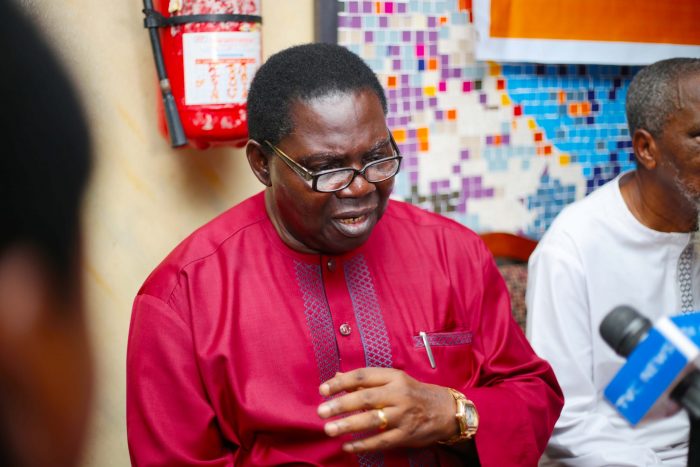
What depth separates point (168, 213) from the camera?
2393 millimetres

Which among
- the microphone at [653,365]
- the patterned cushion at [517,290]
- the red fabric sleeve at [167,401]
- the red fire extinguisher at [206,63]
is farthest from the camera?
the patterned cushion at [517,290]

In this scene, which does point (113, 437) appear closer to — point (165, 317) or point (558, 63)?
→ point (165, 317)

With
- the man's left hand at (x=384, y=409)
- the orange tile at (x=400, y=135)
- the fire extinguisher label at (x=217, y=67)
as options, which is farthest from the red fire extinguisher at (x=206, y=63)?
the man's left hand at (x=384, y=409)

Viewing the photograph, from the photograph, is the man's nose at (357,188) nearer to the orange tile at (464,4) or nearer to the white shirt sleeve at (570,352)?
the white shirt sleeve at (570,352)

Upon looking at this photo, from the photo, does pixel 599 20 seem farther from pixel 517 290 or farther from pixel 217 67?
pixel 217 67

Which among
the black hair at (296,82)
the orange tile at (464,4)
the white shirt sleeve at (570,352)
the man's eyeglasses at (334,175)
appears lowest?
the white shirt sleeve at (570,352)

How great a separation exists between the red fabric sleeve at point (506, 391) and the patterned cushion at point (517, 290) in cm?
61

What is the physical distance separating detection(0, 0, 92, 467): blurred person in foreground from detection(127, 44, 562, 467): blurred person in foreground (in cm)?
60

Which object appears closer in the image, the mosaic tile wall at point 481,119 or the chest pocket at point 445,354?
the chest pocket at point 445,354

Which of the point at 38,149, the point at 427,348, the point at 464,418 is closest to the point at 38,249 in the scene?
the point at 38,149

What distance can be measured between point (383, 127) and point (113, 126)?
3.18 ft

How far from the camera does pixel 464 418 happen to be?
166 centimetres

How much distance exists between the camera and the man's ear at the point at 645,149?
7.67ft

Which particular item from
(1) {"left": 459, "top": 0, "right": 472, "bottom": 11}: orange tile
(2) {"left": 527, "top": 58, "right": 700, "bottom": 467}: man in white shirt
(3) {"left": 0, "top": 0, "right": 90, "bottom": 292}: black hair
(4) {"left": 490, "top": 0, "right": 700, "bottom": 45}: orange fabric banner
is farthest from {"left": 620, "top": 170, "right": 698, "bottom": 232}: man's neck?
(3) {"left": 0, "top": 0, "right": 90, "bottom": 292}: black hair
